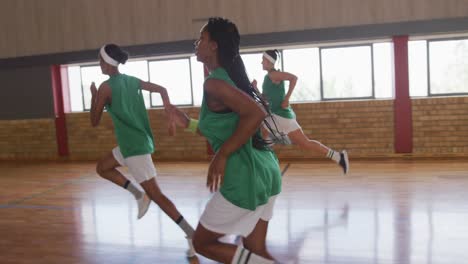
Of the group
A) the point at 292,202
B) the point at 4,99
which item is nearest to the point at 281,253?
the point at 292,202

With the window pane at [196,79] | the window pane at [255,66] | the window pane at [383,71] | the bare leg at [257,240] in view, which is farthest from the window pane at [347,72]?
the bare leg at [257,240]

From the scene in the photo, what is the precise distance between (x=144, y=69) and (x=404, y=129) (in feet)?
16.2

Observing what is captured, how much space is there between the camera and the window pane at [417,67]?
7.02 meters

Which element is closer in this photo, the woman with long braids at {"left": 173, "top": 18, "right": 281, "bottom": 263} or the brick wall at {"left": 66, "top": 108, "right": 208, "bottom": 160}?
the woman with long braids at {"left": 173, "top": 18, "right": 281, "bottom": 263}

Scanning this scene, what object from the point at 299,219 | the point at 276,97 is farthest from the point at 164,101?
the point at 276,97

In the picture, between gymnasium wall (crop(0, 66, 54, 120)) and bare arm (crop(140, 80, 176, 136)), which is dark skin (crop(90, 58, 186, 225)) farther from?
gymnasium wall (crop(0, 66, 54, 120))

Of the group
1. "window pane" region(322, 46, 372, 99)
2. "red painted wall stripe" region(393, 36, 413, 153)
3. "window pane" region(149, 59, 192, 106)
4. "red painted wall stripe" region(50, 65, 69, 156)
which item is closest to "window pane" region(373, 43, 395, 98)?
"window pane" region(322, 46, 372, 99)

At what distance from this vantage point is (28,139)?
9.06 meters

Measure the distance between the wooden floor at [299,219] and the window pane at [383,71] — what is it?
1480mm

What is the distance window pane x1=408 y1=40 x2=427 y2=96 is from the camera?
7.02 m

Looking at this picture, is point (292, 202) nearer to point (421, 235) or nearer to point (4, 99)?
point (421, 235)

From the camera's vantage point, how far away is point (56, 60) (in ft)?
28.0

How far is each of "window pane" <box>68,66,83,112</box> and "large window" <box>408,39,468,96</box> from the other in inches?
253

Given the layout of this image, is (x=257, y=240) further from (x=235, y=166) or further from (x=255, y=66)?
(x=255, y=66)
